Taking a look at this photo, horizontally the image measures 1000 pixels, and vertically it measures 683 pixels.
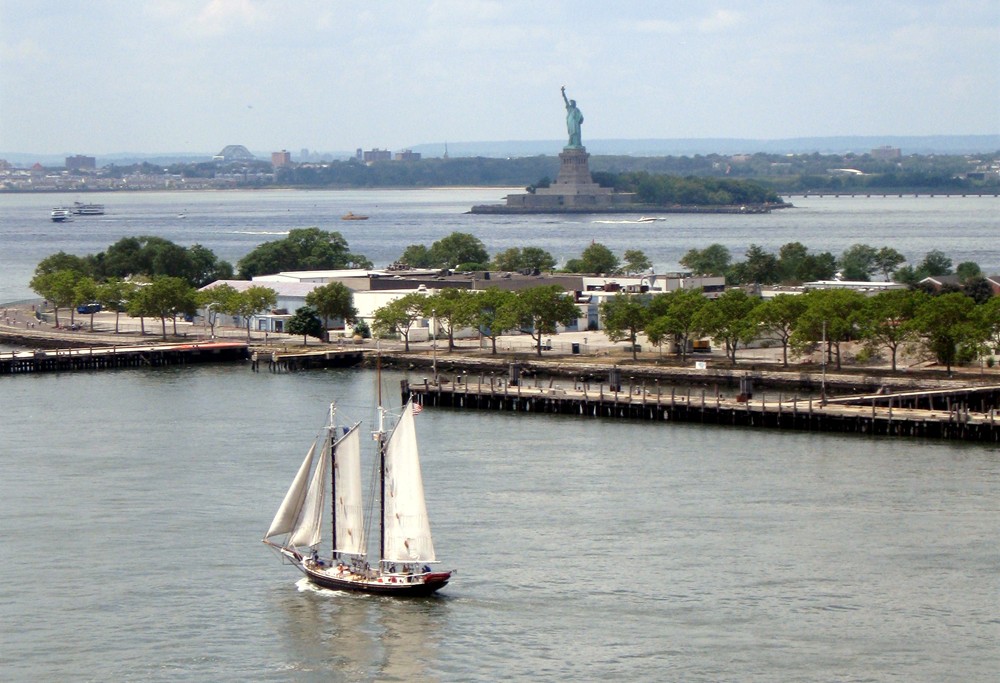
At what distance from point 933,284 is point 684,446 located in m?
37.3

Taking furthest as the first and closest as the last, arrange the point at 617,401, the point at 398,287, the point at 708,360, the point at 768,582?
the point at 398,287
the point at 708,360
the point at 617,401
the point at 768,582

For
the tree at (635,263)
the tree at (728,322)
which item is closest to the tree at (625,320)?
the tree at (728,322)

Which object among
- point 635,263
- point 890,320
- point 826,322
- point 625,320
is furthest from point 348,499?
point 635,263

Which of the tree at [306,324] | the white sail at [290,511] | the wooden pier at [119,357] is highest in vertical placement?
the white sail at [290,511]

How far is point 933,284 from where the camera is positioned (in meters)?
84.4

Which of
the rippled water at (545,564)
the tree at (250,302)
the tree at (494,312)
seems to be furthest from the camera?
the tree at (250,302)

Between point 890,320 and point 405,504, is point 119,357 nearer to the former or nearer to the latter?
point 890,320

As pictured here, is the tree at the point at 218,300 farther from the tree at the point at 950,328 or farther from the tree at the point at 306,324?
the tree at the point at 950,328

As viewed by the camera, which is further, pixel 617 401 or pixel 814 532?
pixel 617 401

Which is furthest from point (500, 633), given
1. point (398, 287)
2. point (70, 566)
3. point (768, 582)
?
point (398, 287)

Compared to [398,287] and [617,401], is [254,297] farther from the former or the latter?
[617,401]

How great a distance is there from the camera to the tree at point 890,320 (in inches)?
2494

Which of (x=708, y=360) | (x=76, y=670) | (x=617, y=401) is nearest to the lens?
(x=76, y=670)

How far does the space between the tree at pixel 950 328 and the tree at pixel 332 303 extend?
84.9 ft
